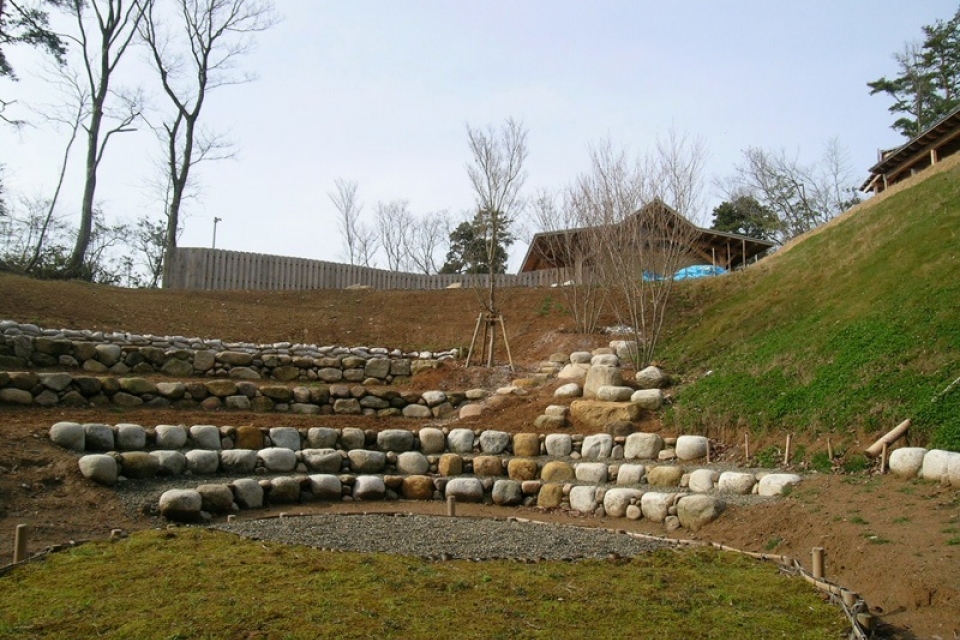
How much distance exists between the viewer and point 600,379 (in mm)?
12727

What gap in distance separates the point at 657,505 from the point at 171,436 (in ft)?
19.0

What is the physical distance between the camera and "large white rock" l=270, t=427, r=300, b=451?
10.7m

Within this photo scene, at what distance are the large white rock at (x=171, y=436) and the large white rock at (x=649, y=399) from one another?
6262 millimetres

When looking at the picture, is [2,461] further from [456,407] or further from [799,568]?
[799,568]

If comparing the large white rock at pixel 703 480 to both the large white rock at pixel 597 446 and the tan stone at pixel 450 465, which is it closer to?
the large white rock at pixel 597 446

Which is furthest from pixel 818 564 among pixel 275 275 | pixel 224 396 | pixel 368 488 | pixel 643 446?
pixel 275 275

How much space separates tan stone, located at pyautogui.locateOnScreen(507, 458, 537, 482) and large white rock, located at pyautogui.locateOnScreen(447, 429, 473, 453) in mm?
896

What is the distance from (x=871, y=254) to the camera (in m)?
14.5

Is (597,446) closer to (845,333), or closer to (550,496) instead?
(550,496)

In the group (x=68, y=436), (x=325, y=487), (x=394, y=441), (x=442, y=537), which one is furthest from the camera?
(x=394, y=441)

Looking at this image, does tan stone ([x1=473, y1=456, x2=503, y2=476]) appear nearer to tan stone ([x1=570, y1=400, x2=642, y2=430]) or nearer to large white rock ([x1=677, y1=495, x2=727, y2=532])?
tan stone ([x1=570, y1=400, x2=642, y2=430])

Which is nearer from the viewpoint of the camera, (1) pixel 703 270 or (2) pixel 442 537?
(2) pixel 442 537

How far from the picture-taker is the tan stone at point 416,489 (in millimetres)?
10250

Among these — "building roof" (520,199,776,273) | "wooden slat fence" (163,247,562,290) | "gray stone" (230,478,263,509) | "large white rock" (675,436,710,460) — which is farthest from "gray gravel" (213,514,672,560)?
"wooden slat fence" (163,247,562,290)
